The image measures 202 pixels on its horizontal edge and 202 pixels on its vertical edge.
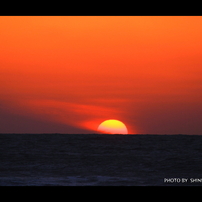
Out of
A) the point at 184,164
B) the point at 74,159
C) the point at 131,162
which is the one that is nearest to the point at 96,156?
the point at 74,159
